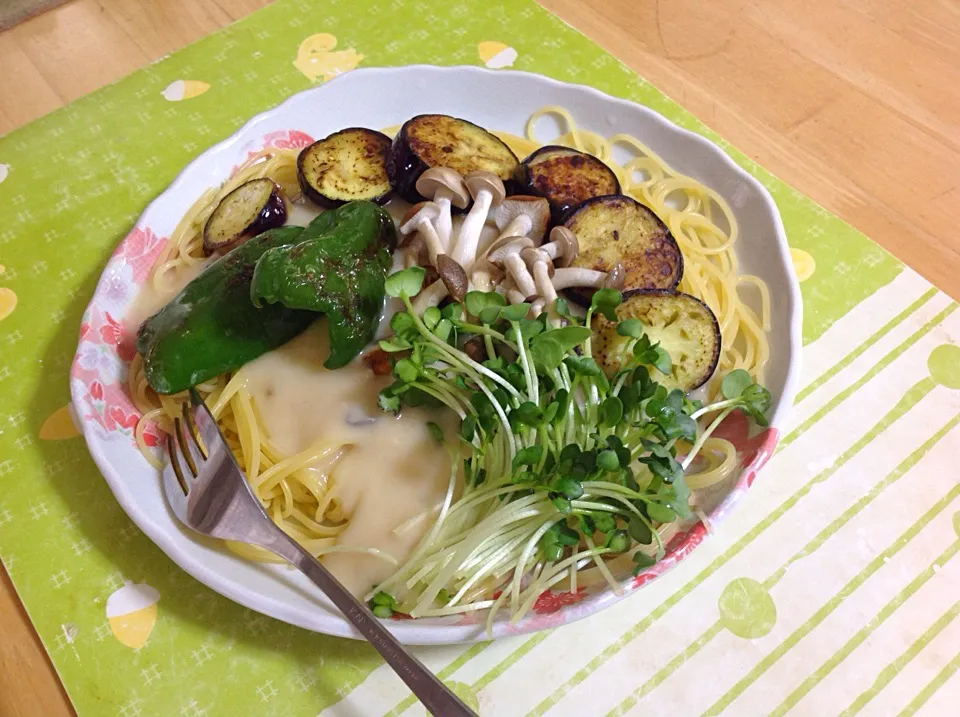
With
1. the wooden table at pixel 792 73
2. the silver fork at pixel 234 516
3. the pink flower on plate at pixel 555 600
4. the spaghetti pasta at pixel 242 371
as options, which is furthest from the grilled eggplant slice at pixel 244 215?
the pink flower on plate at pixel 555 600

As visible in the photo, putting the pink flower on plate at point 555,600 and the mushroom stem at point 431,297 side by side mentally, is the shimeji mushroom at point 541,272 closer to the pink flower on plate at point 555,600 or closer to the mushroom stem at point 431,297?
the mushroom stem at point 431,297

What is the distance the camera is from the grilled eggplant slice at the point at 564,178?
220 centimetres

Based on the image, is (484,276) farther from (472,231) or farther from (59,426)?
(59,426)

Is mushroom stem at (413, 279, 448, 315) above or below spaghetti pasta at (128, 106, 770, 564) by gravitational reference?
above

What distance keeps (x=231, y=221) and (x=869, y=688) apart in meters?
2.04

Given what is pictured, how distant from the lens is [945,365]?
221 centimetres

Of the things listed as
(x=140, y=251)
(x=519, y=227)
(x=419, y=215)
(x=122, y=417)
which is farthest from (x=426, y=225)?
(x=122, y=417)

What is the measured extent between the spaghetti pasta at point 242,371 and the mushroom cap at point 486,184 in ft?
1.52

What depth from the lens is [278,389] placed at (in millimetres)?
1928

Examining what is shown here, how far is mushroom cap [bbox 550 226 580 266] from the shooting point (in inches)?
79.0

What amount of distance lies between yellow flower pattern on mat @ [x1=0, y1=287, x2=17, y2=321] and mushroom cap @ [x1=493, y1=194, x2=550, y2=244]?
151 cm

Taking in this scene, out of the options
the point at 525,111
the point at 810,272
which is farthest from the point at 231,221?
the point at 810,272

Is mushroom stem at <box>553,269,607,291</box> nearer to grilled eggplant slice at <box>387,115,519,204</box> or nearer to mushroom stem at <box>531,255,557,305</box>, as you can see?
mushroom stem at <box>531,255,557,305</box>

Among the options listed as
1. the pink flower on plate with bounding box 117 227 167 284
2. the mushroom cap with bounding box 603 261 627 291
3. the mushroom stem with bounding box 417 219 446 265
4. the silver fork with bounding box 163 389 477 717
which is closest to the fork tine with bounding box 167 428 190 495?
the silver fork with bounding box 163 389 477 717
